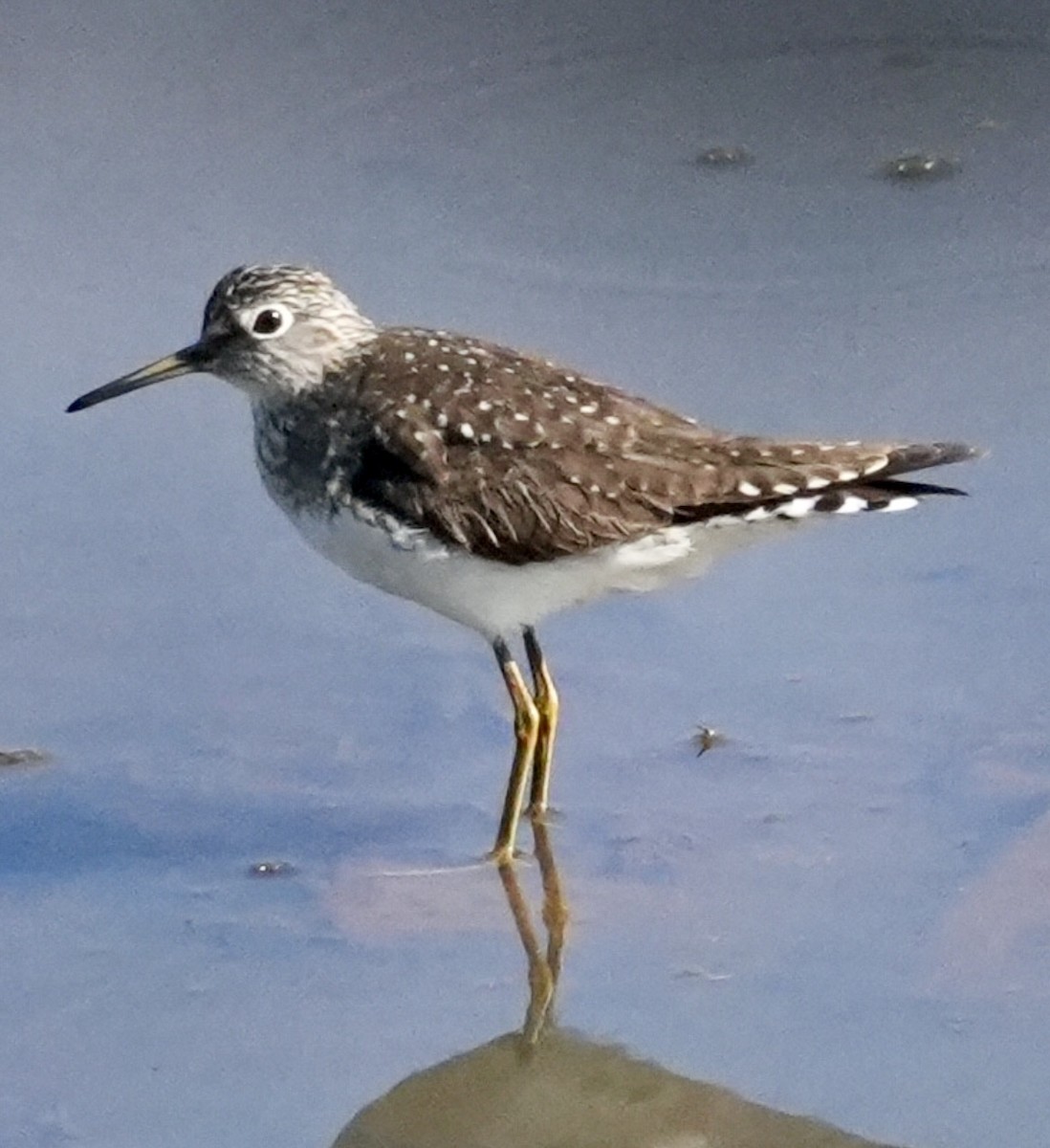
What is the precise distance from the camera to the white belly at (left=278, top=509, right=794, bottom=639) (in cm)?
585

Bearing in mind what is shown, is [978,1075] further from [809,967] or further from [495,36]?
[495,36]

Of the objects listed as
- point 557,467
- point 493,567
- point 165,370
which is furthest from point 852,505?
point 165,370

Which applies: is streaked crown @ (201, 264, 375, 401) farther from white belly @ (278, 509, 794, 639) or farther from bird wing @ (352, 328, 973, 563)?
white belly @ (278, 509, 794, 639)

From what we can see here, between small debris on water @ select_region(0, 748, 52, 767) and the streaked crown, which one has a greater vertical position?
the streaked crown

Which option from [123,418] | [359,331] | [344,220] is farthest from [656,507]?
[344,220]

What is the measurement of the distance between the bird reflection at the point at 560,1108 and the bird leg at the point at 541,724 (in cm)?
86

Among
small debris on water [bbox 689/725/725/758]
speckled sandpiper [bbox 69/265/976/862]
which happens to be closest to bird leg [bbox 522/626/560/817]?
speckled sandpiper [bbox 69/265/976/862]

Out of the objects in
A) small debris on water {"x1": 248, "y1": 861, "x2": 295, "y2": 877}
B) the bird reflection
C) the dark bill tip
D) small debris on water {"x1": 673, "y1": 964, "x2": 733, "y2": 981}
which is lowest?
the bird reflection

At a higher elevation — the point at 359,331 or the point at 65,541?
the point at 359,331

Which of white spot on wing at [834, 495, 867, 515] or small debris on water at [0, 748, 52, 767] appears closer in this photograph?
white spot on wing at [834, 495, 867, 515]

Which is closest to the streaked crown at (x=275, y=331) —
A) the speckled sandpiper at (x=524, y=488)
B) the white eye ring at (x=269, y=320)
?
the white eye ring at (x=269, y=320)

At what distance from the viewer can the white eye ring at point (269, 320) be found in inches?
244

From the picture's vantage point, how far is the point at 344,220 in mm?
8008

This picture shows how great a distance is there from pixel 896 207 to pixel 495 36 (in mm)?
1571
